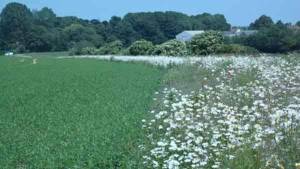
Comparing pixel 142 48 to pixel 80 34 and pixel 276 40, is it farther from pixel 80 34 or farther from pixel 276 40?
pixel 80 34

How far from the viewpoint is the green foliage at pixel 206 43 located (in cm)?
4734

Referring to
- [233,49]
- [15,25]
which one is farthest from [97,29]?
[233,49]

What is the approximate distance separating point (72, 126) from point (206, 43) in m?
37.1

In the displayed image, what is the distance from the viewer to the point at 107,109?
13.9 meters

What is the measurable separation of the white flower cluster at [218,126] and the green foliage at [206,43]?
33.4 m

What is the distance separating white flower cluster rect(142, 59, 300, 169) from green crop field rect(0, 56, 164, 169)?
513mm

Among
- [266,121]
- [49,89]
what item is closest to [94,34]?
[49,89]

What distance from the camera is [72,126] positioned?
454 inches

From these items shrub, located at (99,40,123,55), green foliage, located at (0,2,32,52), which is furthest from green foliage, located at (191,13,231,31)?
shrub, located at (99,40,123,55)

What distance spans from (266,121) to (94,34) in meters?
78.9

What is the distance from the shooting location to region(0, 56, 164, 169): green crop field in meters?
8.79

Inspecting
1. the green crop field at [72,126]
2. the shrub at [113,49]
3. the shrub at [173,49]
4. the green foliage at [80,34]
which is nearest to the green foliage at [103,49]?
the shrub at [113,49]

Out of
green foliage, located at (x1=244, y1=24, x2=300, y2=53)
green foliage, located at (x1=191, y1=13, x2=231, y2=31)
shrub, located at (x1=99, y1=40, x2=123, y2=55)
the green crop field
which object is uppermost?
green foliage, located at (x1=191, y1=13, x2=231, y2=31)

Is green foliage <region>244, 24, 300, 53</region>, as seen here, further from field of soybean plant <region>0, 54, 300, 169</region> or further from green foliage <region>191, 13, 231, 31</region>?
green foliage <region>191, 13, 231, 31</region>
